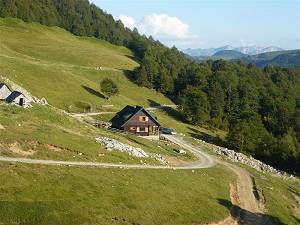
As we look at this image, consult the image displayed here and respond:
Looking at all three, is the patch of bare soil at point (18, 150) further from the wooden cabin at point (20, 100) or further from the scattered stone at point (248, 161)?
the scattered stone at point (248, 161)

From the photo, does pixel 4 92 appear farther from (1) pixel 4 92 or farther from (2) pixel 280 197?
(2) pixel 280 197

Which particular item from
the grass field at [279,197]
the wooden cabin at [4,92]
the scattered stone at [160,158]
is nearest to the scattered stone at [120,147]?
the scattered stone at [160,158]

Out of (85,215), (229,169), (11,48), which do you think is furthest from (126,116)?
(11,48)

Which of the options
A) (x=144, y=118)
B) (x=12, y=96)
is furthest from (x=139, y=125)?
(x=12, y=96)

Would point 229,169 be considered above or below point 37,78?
below

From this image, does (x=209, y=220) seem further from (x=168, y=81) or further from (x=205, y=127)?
(x=168, y=81)

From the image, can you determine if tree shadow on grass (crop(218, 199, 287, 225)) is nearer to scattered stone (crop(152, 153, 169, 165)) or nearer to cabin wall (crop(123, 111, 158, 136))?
scattered stone (crop(152, 153, 169, 165))
